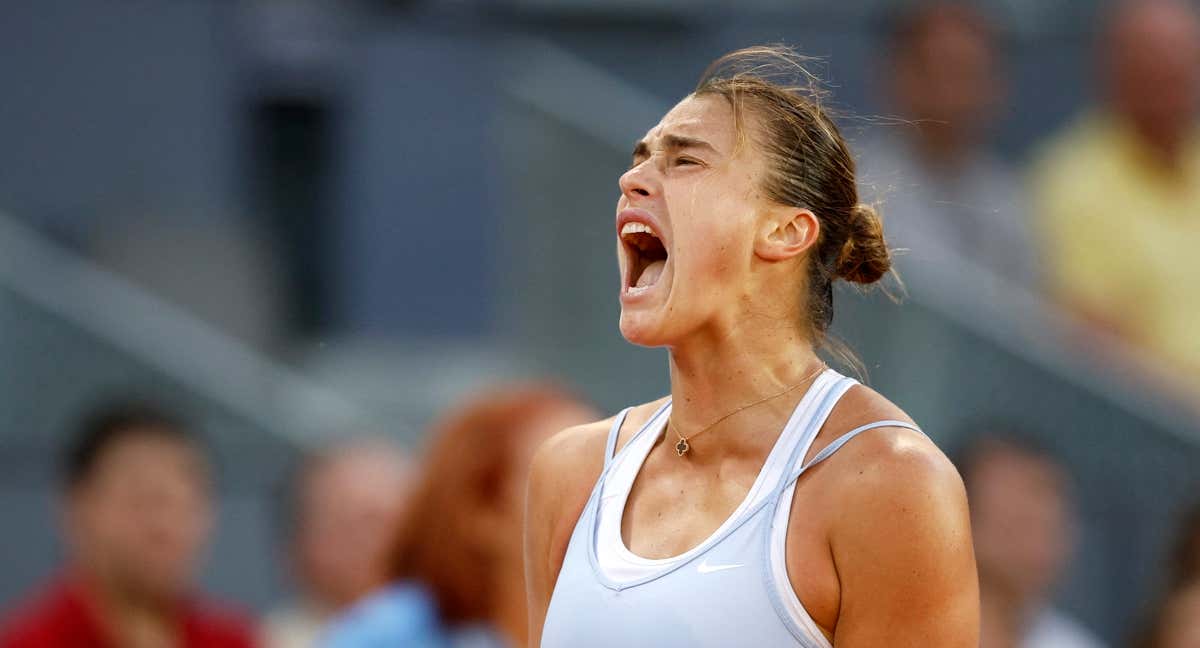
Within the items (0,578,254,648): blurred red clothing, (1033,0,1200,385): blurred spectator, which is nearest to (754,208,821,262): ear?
(0,578,254,648): blurred red clothing

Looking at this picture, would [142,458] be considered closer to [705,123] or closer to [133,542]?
[133,542]

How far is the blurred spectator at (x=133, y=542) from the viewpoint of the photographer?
4.70 m

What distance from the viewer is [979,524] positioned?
481 centimetres

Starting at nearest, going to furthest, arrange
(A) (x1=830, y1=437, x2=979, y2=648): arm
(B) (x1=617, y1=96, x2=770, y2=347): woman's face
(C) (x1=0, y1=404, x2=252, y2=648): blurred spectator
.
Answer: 1. (A) (x1=830, y1=437, x2=979, y2=648): arm
2. (B) (x1=617, y1=96, x2=770, y2=347): woman's face
3. (C) (x1=0, y1=404, x2=252, y2=648): blurred spectator

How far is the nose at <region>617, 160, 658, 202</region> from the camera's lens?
7.41 feet

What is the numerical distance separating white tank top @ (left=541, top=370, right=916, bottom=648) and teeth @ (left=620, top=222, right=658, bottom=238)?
285 millimetres

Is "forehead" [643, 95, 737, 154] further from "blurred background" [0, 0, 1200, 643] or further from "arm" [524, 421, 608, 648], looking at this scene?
"blurred background" [0, 0, 1200, 643]

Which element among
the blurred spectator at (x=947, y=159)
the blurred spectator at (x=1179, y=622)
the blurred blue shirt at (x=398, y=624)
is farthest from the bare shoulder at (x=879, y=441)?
the blurred spectator at (x=947, y=159)

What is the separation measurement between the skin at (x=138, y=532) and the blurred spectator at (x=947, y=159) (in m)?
2.35

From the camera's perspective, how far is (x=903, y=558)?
79.4 inches

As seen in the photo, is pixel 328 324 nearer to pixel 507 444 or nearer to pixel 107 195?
pixel 107 195

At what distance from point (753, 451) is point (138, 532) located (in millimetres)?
2954

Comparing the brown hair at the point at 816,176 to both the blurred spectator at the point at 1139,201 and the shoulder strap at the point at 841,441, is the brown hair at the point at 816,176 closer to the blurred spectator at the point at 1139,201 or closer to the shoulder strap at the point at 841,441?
the shoulder strap at the point at 841,441

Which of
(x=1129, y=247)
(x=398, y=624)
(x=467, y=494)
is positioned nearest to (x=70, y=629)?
(x=398, y=624)
